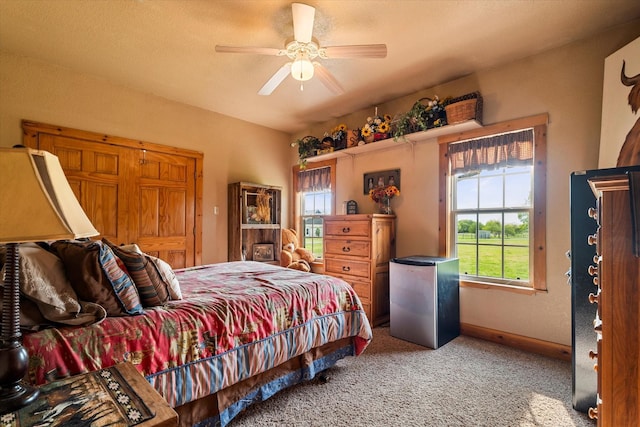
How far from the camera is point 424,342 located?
112 inches

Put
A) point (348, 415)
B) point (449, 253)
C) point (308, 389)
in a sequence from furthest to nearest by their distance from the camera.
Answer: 1. point (449, 253)
2. point (308, 389)
3. point (348, 415)

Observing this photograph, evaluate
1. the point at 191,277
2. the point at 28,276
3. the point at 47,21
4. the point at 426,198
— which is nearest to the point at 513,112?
the point at 426,198

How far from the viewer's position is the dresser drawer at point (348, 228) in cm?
343

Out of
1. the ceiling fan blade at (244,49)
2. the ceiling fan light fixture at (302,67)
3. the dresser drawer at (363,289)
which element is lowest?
the dresser drawer at (363,289)

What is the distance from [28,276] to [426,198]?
336 cm

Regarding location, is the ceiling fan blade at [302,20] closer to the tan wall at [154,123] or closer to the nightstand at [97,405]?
the nightstand at [97,405]

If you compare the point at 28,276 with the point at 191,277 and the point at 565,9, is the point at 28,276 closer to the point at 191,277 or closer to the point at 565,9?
the point at 191,277

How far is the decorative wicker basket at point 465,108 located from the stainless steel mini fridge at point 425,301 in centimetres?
145

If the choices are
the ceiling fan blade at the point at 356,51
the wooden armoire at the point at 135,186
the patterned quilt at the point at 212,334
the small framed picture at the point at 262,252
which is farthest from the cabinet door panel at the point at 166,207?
the ceiling fan blade at the point at 356,51

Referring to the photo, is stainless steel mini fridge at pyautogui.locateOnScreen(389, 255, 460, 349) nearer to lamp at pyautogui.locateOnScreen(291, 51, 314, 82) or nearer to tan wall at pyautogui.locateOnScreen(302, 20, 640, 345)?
tan wall at pyautogui.locateOnScreen(302, 20, 640, 345)

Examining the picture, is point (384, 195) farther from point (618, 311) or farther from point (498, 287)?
point (618, 311)

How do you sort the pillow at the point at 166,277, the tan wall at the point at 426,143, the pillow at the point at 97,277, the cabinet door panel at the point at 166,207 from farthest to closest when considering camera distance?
the cabinet door panel at the point at 166,207
the tan wall at the point at 426,143
the pillow at the point at 166,277
the pillow at the point at 97,277

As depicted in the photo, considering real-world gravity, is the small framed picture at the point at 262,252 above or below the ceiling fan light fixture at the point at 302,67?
below

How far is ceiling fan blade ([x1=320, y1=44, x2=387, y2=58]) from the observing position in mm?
2053
